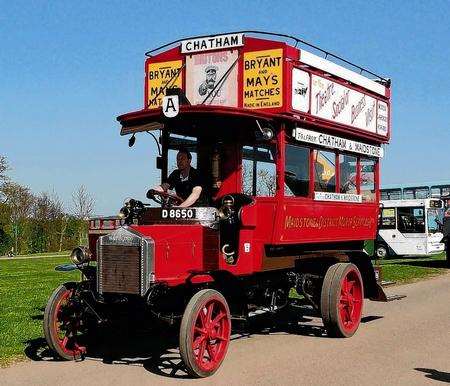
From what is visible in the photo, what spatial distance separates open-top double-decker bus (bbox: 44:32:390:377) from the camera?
7.23 meters

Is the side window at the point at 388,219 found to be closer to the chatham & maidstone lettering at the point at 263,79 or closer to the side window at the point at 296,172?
the side window at the point at 296,172

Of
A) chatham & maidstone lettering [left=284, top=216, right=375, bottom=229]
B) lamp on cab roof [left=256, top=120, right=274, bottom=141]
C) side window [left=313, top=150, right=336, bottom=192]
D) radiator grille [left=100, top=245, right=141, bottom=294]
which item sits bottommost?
radiator grille [left=100, top=245, right=141, bottom=294]

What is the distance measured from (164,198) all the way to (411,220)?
22.4 metres

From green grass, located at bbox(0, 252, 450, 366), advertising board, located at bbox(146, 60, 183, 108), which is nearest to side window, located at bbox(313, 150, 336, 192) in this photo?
advertising board, located at bbox(146, 60, 183, 108)

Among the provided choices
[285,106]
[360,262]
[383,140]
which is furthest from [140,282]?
[383,140]

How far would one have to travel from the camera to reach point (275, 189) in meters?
8.41

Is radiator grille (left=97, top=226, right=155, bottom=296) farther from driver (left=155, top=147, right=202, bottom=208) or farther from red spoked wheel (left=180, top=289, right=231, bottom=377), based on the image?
driver (left=155, top=147, right=202, bottom=208)

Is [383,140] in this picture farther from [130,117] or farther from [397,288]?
[397,288]

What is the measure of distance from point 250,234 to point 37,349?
9.24ft

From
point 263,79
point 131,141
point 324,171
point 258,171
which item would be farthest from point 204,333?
point 324,171

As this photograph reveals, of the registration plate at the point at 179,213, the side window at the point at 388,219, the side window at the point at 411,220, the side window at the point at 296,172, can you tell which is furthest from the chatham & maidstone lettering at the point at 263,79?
the side window at the point at 388,219

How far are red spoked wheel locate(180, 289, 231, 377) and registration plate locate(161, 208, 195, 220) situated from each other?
87 centimetres

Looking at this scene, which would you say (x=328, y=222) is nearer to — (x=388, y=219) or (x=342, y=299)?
(x=342, y=299)

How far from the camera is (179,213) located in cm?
758
